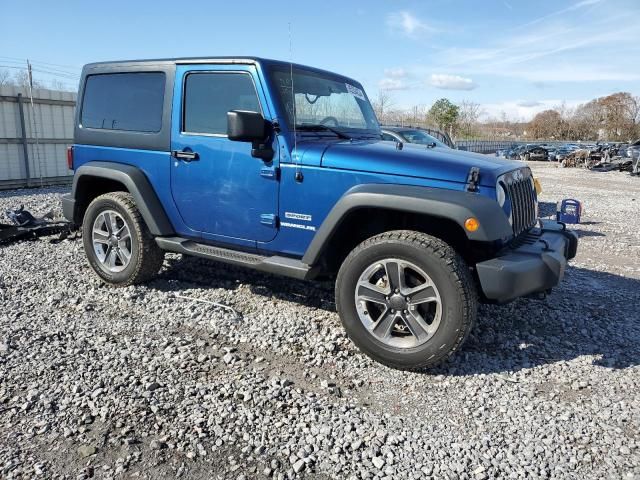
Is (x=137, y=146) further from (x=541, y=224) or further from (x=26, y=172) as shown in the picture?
(x=26, y=172)

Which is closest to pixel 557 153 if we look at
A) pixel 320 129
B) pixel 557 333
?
pixel 557 333

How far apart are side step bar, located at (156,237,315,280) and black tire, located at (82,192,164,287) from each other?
21 centimetres

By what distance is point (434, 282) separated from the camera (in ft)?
10.7

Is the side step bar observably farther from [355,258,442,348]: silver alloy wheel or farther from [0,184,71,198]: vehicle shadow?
[0,184,71,198]: vehicle shadow

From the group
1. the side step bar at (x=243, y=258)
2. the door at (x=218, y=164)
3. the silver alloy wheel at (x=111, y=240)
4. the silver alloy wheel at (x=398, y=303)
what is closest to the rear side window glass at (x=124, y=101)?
the door at (x=218, y=164)

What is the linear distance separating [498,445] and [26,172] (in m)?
12.1

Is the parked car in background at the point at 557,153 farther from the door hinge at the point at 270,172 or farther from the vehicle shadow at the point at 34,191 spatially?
the door hinge at the point at 270,172

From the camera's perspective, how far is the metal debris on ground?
6418mm

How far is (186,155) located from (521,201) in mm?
2700

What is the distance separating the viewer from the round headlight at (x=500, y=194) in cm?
333

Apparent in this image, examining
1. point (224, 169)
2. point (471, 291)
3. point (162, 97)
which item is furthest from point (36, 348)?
point (471, 291)

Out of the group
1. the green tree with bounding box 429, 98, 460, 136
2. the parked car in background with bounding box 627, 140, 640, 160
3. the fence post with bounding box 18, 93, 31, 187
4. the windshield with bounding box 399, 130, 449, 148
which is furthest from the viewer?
the green tree with bounding box 429, 98, 460, 136

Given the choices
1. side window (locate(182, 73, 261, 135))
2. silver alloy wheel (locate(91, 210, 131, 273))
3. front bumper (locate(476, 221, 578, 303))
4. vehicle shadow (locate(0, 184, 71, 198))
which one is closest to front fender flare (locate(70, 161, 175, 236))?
silver alloy wheel (locate(91, 210, 131, 273))

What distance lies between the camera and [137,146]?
15.0ft
